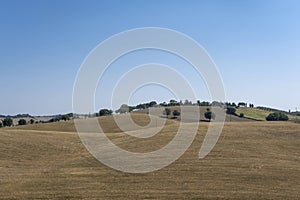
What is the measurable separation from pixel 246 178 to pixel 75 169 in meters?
12.6

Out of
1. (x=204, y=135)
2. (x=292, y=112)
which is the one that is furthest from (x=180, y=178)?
(x=292, y=112)

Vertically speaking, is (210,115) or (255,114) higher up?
(255,114)

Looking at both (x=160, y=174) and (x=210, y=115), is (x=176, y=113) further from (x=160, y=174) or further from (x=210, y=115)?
(x=160, y=174)

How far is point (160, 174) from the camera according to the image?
24.6 m

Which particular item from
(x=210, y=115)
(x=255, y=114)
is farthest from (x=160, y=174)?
(x=255, y=114)

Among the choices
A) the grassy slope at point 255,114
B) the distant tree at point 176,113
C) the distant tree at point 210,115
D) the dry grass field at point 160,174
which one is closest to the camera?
the dry grass field at point 160,174

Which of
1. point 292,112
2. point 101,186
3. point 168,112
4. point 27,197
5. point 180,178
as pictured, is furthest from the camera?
point 292,112

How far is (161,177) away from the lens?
23.8m

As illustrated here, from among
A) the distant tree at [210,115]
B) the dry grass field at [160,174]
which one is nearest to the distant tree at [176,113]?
the distant tree at [210,115]

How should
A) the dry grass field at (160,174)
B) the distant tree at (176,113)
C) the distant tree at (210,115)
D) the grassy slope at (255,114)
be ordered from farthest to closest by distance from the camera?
1. the grassy slope at (255,114)
2. the distant tree at (176,113)
3. the distant tree at (210,115)
4. the dry grass field at (160,174)

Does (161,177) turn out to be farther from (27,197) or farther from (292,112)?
(292,112)

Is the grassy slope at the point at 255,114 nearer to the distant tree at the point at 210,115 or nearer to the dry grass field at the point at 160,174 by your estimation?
the distant tree at the point at 210,115

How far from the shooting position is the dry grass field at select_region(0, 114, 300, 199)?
66.2ft

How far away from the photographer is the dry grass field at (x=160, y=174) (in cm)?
2017
